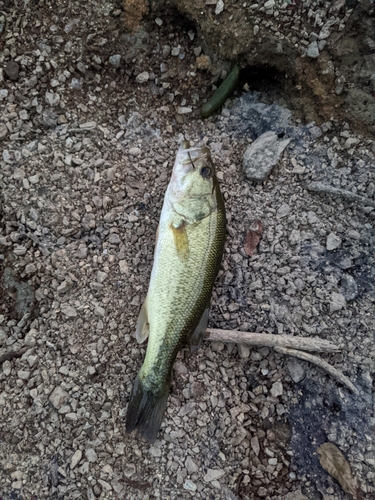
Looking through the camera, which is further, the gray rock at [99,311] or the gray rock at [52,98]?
the gray rock at [52,98]

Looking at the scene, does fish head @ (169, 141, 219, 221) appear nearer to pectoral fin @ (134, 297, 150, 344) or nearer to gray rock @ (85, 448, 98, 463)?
pectoral fin @ (134, 297, 150, 344)

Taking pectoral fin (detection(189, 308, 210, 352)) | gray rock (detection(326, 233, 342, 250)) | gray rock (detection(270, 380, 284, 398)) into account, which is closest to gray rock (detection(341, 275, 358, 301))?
gray rock (detection(326, 233, 342, 250))

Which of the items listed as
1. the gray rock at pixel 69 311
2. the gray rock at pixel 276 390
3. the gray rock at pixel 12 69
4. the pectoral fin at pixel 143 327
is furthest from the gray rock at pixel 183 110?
the gray rock at pixel 276 390

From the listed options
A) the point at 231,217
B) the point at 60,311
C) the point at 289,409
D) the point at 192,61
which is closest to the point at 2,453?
the point at 60,311

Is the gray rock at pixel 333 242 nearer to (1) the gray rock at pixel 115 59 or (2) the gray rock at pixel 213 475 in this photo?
(2) the gray rock at pixel 213 475

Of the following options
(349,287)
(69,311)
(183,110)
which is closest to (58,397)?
(69,311)
